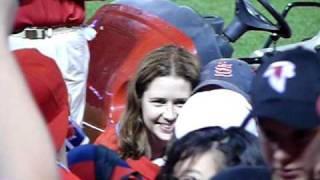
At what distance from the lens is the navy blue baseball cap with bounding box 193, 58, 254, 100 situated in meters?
3.21

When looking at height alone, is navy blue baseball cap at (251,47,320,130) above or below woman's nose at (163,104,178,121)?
above

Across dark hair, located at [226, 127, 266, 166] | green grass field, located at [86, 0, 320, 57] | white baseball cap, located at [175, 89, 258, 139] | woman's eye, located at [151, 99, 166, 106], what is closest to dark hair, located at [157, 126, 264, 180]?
dark hair, located at [226, 127, 266, 166]

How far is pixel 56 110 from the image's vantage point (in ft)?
7.92

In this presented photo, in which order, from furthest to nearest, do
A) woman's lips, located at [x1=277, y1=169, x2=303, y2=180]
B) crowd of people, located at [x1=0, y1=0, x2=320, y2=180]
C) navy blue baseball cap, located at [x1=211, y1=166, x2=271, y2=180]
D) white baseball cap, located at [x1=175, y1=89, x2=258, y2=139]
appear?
1. white baseball cap, located at [x1=175, y1=89, x2=258, y2=139]
2. navy blue baseball cap, located at [x1=211, y1=166, x2=271, y2=180]
3. woman's lips, located at [x1=277, y1=169, x2=303, y2=180]
4. crowd of people, located at [x1=0, y1=0, x2=320, y2=180]

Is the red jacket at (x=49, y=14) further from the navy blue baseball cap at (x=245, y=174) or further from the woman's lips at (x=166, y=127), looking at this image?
the navy blue baseball cap at (x=245, y=174)

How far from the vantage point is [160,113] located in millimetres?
3391

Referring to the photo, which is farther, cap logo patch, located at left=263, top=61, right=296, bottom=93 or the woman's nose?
the woman's nose

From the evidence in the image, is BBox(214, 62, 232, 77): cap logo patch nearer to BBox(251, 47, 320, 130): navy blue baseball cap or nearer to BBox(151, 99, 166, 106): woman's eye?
BBox(151, 99, 166, 106): woman's eye

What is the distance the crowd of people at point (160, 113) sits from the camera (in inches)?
45.2

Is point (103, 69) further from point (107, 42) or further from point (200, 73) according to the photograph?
point (200, 73)

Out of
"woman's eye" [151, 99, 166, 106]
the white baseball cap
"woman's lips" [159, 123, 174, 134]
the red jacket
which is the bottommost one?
the red jacket

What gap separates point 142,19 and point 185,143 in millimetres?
2077

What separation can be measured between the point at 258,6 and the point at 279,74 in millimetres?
8145

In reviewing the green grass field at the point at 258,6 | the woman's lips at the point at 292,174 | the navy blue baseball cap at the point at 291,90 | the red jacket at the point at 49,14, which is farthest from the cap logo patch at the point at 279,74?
the green grass field at the point at 258,6
